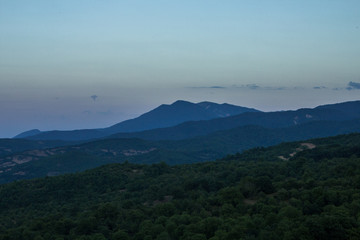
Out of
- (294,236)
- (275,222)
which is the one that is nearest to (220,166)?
(275,222)

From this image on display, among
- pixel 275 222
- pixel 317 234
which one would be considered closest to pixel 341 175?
pixel 275 222

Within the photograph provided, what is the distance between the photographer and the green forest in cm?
3206

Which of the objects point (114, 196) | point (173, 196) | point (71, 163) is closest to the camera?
point (173, 196)

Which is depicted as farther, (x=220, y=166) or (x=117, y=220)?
(x=220, y=166)

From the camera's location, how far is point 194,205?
147 ft

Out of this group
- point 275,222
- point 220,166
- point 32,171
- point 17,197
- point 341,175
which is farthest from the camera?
point 32,171

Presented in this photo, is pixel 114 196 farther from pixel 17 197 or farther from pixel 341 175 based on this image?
pixel 341 175

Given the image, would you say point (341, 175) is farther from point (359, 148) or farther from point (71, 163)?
point (71, 163)

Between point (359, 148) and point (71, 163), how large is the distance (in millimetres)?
141595

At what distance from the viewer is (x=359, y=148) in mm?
70500

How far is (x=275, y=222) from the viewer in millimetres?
34062

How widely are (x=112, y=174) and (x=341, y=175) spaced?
143ft

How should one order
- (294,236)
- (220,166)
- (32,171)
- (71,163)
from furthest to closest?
(71,163), (32,171), (220,166), (294,236)

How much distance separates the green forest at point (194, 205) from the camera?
32.1m
